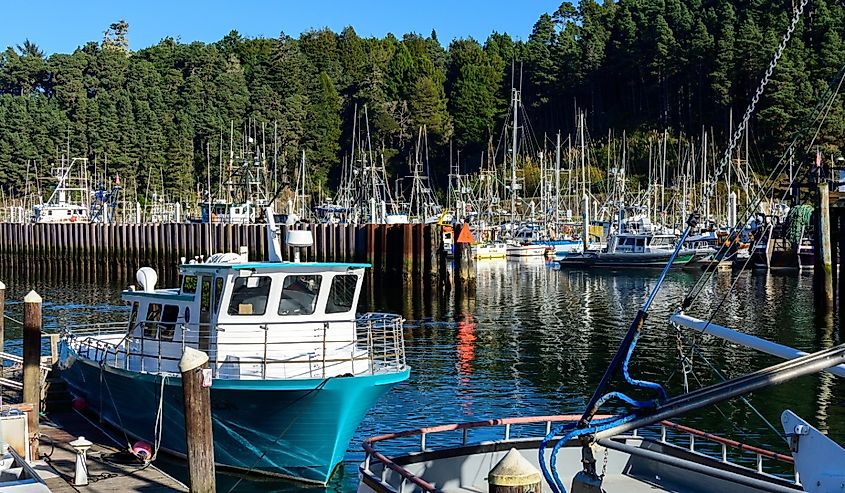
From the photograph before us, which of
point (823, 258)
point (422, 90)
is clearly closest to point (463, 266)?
point (823, 258)

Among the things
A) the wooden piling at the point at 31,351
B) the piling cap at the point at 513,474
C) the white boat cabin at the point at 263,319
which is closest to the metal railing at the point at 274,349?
the white boat cabin at the point at 263,319

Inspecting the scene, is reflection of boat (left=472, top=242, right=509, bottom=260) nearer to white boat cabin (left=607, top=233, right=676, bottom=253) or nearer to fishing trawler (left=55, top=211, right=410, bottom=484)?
white boat cabin (left=607, top=233, right=676, bottom=253)

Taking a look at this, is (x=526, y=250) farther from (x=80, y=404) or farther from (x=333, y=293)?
(x=333, y=293)

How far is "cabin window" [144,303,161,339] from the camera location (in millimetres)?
20391

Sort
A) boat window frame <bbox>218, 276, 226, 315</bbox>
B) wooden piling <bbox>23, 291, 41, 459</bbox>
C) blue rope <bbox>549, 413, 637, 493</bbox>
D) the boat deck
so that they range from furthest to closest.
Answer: wooden piling <bbox>23, 291, 41, 459</bbox> → boat window frame <bbox>218, 276, 226, 315</bbox> → the boat deck → blue rope <bbox>549, 413, 637, 493</bbox>

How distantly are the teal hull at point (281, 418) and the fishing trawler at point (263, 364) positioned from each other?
18 mm

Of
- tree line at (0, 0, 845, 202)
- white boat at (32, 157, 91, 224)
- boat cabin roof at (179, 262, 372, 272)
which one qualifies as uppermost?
tree line at (0, 0, 845, 202)

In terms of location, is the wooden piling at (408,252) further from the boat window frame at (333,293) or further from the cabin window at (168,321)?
the boat window frame at (333,293)

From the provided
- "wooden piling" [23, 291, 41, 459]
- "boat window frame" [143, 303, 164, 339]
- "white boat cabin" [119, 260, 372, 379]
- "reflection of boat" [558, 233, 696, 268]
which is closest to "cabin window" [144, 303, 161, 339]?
"boat window frame" [143, 303, 164, 339]

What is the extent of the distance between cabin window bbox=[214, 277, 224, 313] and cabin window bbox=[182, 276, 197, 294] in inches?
27.5

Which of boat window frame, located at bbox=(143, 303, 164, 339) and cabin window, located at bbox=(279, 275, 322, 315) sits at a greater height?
cabin window, located at bbox=(279, 275, 322, 315)

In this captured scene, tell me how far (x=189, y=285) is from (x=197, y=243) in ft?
169

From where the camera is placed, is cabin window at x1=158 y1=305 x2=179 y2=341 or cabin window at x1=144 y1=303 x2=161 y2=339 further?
cabin window at x1=144 y1=303 x2=161 y2=339

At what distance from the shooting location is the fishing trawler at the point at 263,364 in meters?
17.4
